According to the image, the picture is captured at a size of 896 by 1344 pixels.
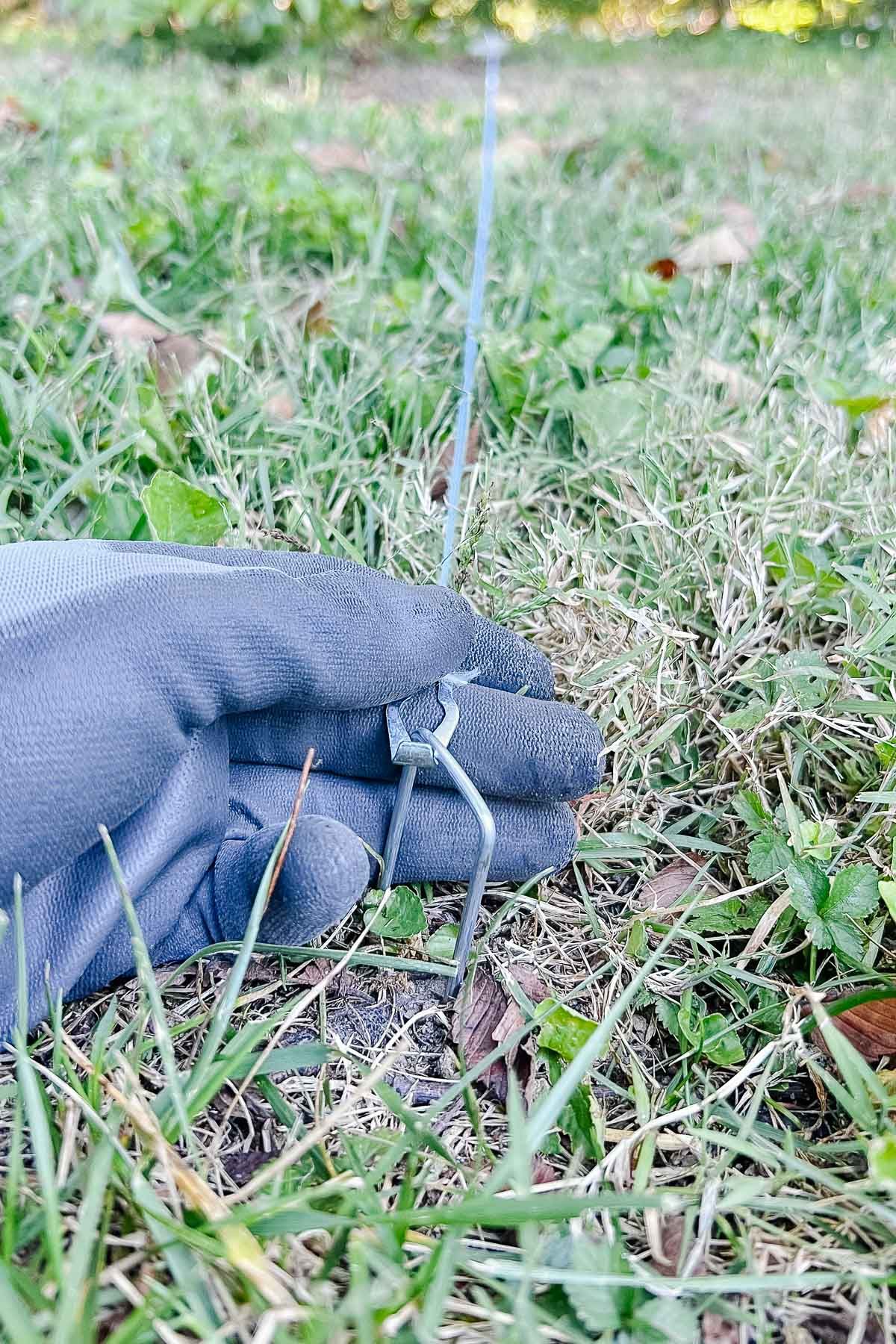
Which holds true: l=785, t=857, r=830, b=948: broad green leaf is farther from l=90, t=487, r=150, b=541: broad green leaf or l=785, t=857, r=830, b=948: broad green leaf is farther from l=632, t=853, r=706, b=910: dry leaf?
l=90, t=487, r=150, b=541: broad green leaf

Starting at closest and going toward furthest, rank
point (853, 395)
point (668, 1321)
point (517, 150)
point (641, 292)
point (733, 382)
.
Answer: point (668, 1321) < point (853, 395) < point (733, 382) < point (641, 292) < point (517, 150)

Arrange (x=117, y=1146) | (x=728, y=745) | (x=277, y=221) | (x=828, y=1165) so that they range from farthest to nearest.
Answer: (x=277, y=221) < (x=728, y=745) < (x=828, y=1165) < (x=117, y=1146)

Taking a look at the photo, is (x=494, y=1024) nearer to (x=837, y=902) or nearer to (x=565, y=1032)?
(x=565, y=1032)

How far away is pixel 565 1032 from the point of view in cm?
85

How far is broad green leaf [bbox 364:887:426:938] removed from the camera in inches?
37.2

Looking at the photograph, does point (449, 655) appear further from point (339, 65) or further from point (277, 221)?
point (339, 65)

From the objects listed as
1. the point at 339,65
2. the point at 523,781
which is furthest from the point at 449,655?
the point at 339,65

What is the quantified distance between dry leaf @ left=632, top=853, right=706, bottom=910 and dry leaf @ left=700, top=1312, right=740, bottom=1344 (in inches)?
15.0

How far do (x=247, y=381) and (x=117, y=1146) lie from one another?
43.1 inches

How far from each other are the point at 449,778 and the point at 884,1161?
1.67 feet

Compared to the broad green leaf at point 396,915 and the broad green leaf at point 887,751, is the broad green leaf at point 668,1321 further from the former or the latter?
the broad green leaf at point 887,751

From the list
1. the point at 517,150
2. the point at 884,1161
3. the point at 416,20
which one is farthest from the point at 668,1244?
the point at 416,20

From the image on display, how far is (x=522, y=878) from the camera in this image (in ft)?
3.34

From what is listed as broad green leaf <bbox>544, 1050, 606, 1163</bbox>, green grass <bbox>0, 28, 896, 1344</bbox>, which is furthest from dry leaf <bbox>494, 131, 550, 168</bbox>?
broad green leaf <bbox>544, 1050, 606, 1163</bbox>
